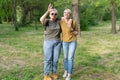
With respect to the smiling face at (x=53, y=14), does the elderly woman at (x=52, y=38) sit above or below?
below

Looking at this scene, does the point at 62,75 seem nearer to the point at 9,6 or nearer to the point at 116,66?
the point at 116,66

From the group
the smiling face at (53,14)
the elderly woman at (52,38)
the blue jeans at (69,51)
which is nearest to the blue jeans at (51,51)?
the elderly woman at (52,38)

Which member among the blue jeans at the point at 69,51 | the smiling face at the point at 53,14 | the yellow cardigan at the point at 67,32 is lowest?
the blue jeans at the point at 69,51

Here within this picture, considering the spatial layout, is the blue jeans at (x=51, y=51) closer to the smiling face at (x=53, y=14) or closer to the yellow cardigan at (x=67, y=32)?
the yellow cardigan at (x=67, y=32)

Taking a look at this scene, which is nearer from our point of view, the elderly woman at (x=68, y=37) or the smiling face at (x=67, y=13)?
the smiling face at (x=67, y=13)

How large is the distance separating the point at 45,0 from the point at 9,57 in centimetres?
2133

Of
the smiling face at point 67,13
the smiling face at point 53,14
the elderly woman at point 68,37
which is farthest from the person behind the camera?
the elderly woman at point 68,37

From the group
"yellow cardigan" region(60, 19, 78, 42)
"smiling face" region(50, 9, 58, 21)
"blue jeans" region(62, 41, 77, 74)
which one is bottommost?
"blue jeans" region(62, 41, 77, 74)

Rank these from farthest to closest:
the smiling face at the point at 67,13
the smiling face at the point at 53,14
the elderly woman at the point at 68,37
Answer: the elderly woman at the point at 68,37 → the smiling face at the point at 67,13 → the smiling face at the point at 53,14

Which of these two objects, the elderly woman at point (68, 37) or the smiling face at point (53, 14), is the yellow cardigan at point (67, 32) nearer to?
the elderly woman at point (68, 37)

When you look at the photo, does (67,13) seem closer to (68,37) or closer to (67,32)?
(67,32)

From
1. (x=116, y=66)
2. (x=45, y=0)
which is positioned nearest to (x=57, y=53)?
(x=116, y=66)

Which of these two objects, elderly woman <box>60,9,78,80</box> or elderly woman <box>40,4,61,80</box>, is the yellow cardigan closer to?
elderly woman <box>60,9,78,80</box>

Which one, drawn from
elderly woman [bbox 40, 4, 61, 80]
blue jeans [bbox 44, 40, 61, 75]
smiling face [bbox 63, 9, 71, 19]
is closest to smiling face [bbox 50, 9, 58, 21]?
elderly woman [bbox 40, 4, 61, 80]
